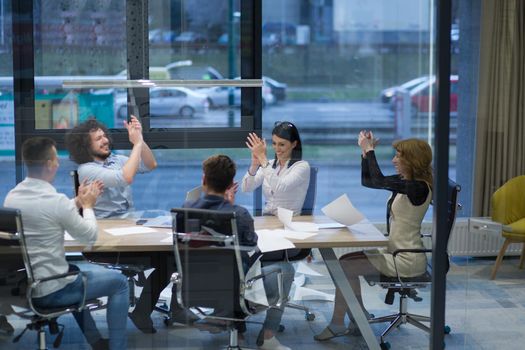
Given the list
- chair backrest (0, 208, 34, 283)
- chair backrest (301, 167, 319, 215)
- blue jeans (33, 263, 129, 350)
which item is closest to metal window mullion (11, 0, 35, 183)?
chair backrest (0, 208, 34, 283)

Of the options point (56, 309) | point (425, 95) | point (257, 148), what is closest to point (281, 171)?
point (257, 148)

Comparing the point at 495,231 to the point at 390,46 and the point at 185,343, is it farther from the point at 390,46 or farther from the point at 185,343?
the point at 185,343

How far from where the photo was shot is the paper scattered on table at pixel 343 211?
5309mm

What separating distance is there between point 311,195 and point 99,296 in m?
1.15

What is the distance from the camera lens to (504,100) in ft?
18.2

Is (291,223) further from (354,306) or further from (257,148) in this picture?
(354,306)

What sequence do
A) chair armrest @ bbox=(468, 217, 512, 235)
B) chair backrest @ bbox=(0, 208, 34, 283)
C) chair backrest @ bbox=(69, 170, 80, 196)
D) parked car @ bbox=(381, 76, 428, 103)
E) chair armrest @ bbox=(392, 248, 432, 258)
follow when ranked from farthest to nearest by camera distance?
chair armrest @ bbox=(468, 217, 512, 235) → chair armrest @ bbox=(392, 248, 432, 258) → parked car @ bbox=(381, 76, 428, 103) → chair backrest @ bbox=(69, 170, 80, 196) → chair backrest @ bbox=(0, 208, 34, 283)

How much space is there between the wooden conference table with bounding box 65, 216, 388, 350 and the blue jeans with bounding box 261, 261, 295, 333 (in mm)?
137

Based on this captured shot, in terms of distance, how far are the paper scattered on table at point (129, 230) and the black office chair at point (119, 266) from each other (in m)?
0.10

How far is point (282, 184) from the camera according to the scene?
5.23 meters

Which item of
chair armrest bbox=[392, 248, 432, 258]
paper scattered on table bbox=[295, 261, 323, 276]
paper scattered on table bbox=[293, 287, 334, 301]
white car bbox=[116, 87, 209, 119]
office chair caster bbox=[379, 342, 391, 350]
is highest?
white car bbox=[116, 87, 209, 119]

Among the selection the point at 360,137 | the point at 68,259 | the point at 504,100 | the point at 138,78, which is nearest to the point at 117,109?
the point at 138,78

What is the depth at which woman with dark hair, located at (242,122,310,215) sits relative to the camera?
5.20 m

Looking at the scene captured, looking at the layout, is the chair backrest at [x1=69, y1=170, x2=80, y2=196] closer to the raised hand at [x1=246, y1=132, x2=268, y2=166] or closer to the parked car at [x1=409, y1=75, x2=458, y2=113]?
the raised hand at [x1=246, y1=132, x2=268, y2=166]
